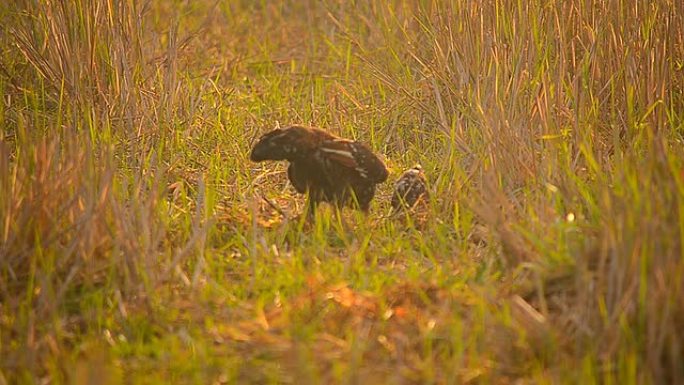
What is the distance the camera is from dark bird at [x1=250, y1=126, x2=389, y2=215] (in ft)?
16.7

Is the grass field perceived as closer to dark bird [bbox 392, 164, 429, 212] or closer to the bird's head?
dark bird [bbox 392, 164, 429, 212]

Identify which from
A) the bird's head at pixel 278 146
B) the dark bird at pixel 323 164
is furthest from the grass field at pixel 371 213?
the bird's head at pixel 278 146

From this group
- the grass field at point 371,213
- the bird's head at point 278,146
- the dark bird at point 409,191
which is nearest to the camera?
the grass field at point 371,213

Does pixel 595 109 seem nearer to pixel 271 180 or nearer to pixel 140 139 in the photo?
pixel 271 180

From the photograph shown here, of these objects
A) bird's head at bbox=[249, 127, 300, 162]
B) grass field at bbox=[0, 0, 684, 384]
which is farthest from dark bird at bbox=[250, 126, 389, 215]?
grass field at bbox=[0, 0, 684, 384]

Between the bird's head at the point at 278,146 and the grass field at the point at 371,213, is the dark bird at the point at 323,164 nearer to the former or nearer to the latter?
the bird's head at the point at 278,146

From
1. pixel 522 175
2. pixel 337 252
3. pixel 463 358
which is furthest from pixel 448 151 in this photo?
pixel 463 358

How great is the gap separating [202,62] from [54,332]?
416 cm

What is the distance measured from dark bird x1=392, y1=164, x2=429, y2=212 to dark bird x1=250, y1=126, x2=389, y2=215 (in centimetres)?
16

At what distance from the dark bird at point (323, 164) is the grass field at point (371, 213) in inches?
4.1

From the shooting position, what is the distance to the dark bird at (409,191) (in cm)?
528

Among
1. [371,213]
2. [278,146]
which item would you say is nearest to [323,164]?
[278,146]

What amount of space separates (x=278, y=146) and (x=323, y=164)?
8.4 inches

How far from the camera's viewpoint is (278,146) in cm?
507
